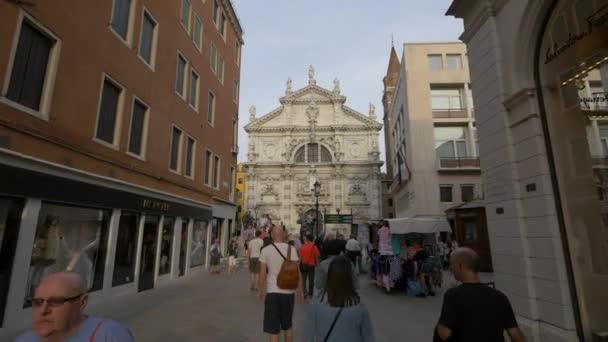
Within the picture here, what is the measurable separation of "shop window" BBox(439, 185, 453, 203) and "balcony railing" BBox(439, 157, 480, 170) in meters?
1.50

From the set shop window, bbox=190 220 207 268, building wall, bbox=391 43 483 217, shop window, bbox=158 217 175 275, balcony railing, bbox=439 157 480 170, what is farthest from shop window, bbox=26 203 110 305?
balcony railing, bbox=439 157 480 170

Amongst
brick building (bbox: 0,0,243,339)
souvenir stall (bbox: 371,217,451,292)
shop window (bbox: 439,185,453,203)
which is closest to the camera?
brick building (bbox: 0,0,243,339)

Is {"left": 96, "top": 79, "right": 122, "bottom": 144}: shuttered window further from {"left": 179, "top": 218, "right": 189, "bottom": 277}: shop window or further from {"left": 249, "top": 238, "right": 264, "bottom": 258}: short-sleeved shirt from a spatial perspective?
{"left": 249, "top": 238, "right": 264, "bottom": 258}: short-sleeved shirt

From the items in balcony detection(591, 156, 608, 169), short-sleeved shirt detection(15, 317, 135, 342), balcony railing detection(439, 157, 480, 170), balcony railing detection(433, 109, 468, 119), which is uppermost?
balcony railing detection(433, 109, 468, 119)

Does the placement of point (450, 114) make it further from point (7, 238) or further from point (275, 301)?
point (7, 238)

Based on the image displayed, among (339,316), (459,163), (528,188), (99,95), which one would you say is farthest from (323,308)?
(459,163)

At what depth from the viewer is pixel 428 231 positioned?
1118 centimetres

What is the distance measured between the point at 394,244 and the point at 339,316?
10.5 m

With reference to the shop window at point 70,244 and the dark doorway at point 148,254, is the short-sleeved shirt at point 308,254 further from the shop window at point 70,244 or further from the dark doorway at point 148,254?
the dark doorway at point 148,254

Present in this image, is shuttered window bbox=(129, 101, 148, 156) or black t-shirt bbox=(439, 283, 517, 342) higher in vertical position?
shuttered window bbox=(129, 101, 148, 156)

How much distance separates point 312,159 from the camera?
1849 inches

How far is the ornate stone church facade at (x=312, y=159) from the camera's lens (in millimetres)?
43812

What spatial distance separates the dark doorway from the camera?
10.3m

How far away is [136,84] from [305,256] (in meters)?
7.76
